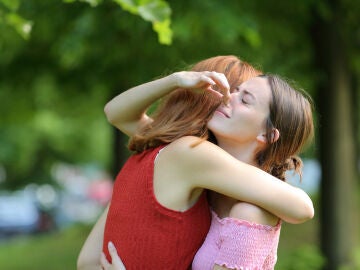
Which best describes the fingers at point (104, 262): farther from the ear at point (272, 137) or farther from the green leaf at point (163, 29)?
the green leaf at point (163, 29)

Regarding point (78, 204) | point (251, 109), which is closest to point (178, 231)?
point (251, 109)

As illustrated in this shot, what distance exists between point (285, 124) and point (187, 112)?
1.27 ft

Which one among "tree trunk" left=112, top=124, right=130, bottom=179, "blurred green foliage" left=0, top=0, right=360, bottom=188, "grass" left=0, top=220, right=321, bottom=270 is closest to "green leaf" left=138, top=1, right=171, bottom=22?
"blurred green foliage" left=0, top=0, right=360, bottom=188

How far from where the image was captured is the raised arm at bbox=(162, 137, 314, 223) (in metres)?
2.57

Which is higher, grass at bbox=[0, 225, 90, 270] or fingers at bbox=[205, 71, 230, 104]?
fingers at bbox=[205, 71, 230, 104]

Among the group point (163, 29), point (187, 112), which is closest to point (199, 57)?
point (163, 29)

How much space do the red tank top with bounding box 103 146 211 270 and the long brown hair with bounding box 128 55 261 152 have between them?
0.26ft

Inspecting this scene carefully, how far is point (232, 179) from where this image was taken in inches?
102

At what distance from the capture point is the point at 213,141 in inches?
111

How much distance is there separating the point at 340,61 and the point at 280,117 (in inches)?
204

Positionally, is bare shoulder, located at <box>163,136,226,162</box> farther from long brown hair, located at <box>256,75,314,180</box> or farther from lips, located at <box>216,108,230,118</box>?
long brown hair, located at <box>256,75,314,180</box>

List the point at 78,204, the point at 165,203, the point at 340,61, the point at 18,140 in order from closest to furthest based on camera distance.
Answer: the point at 165,203, the point at 340,61, the point at 18,140, the point at 78,204

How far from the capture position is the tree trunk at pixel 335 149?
7616 millimetres

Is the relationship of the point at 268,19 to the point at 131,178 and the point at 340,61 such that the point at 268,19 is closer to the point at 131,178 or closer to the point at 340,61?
the point at 340,61
